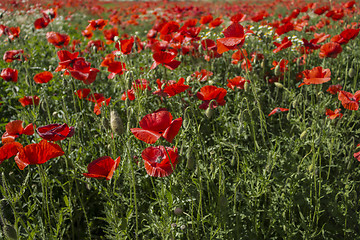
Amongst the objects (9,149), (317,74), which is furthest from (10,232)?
(317,74)

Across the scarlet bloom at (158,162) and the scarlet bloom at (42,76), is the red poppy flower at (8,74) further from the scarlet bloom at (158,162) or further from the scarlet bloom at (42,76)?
the scarlet bloom at (158,162)

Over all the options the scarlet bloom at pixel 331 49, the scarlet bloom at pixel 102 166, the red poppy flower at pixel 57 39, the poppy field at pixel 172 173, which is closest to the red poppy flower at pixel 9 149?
the poppy field at pixel 172 173

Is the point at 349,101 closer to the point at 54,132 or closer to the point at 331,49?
the point at 331,49

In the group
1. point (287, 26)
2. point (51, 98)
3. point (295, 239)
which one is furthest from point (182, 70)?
point (295, 239)

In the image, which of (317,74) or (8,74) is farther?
(8,74)

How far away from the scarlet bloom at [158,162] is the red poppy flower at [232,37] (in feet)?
2.55

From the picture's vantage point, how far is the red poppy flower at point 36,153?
146 cm

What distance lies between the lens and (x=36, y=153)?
1.47 m

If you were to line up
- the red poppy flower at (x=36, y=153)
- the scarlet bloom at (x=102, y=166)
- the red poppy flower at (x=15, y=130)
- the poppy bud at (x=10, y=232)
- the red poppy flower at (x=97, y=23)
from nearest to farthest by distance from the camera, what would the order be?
1. the poppy bud at (x=10, y=232)
2. the red poppy flower at (x=36, y=153)
3. the scarlet bloom at (x=102, y=166)
4. the red poppy flower at (x=15, y=130)
5. the red poppy flower at (x=97, y=23)

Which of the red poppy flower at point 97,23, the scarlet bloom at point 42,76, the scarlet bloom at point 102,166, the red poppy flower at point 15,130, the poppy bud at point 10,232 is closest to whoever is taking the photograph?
the poppy bud at point 10,232

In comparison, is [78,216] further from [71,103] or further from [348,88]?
[348,88]

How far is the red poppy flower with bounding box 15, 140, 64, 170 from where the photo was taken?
1455 millimetres

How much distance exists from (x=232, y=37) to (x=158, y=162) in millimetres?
949

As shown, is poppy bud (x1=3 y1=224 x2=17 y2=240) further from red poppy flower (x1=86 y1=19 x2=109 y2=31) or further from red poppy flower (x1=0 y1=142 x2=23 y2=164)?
red poppy flower (x1=86 y1=19 x2=109 y2=31)
